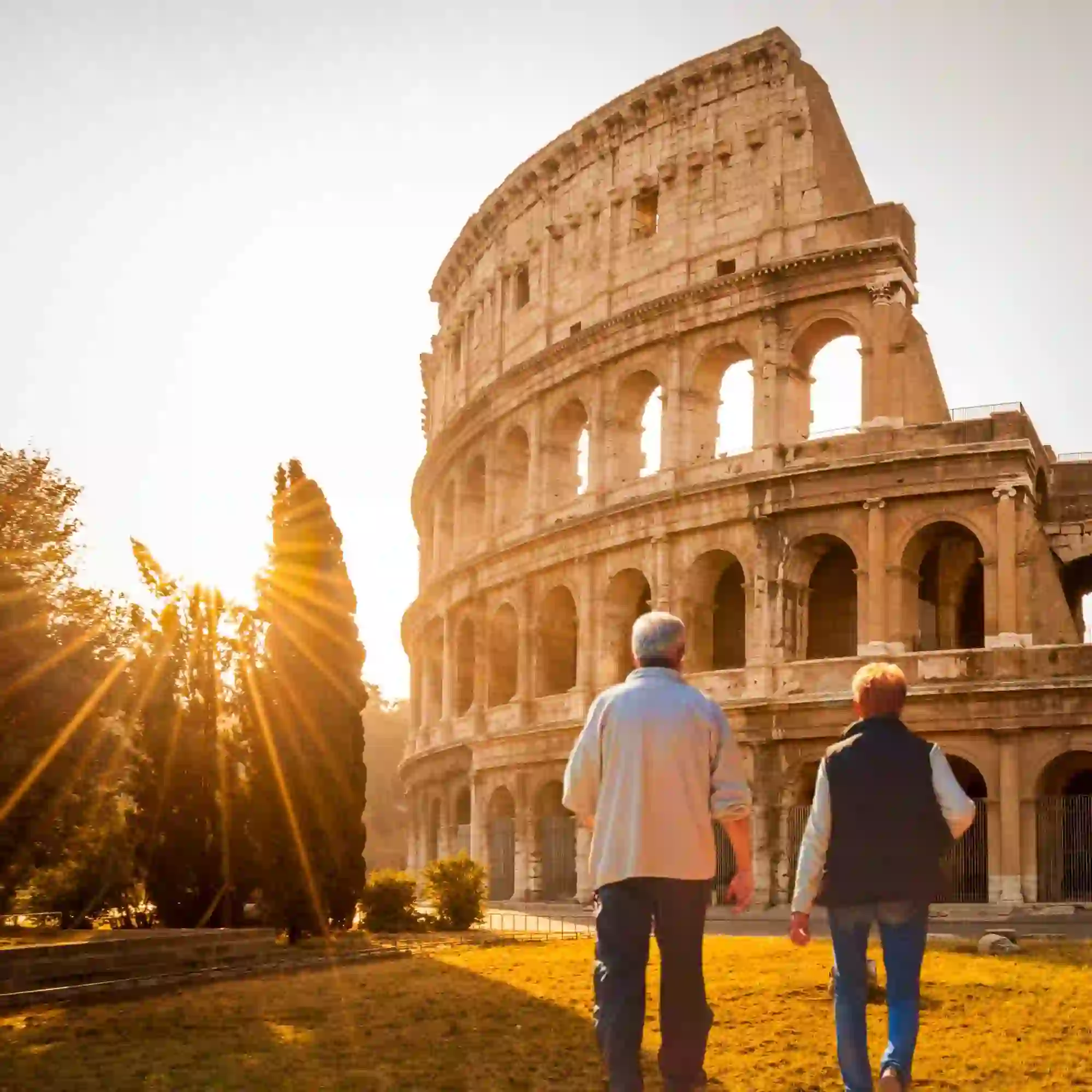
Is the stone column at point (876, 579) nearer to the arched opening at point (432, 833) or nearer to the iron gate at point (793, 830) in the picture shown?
the iron gate at point (793, 830)

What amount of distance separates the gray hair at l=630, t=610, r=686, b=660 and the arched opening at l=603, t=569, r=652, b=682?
26.1 meters

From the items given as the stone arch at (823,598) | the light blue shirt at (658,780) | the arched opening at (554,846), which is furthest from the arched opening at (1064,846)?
the light blue shirt at (658,780)

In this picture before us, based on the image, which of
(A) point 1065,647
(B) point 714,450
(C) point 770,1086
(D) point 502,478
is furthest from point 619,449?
(C) point 770,1086

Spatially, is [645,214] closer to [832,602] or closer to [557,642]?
[557,642]

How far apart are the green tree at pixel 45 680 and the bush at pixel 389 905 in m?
5.69

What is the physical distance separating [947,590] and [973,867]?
5.66 m

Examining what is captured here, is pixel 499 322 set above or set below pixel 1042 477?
above

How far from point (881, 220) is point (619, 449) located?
24.6 ft

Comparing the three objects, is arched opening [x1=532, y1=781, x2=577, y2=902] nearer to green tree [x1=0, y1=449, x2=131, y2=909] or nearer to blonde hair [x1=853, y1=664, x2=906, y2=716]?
green tree [x1=0, y1=449, x2=131, y2=909]

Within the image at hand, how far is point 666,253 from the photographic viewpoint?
3316 cm

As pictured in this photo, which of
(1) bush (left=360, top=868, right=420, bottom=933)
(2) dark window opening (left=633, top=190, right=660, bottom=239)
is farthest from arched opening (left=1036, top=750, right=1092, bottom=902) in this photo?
(2) dark window opening (left=633, top=190, right=660, bottom=239)

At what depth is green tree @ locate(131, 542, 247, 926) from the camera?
2100 cm

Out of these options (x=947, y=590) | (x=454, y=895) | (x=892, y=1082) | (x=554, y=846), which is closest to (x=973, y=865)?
(x=947, y=590)

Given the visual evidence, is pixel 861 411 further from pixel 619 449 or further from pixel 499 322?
pixel 499 322
